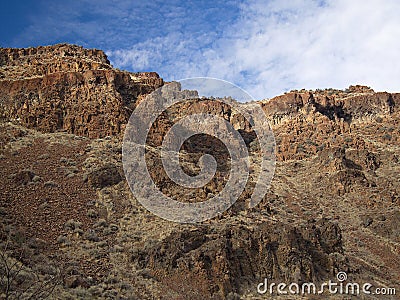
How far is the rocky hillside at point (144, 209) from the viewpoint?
1886 centimetres

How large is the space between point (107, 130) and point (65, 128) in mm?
3587

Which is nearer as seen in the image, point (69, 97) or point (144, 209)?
point (144, 209)

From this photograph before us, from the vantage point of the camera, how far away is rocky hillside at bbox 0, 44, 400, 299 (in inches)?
742

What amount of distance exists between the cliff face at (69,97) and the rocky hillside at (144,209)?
0.13 m

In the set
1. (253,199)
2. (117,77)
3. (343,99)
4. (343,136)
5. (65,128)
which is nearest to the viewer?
(253,199)

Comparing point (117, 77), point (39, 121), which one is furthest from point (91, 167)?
point (117, 77)

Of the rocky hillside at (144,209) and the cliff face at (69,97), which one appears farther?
the cliff face at (69,97)

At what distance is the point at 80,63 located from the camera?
45.3m

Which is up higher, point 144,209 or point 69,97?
point 69,97

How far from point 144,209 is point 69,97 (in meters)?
17.4

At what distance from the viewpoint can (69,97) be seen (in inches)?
1523

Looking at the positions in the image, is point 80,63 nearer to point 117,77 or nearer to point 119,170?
point 117,77

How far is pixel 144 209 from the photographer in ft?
86.0

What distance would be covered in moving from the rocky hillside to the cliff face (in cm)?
13
